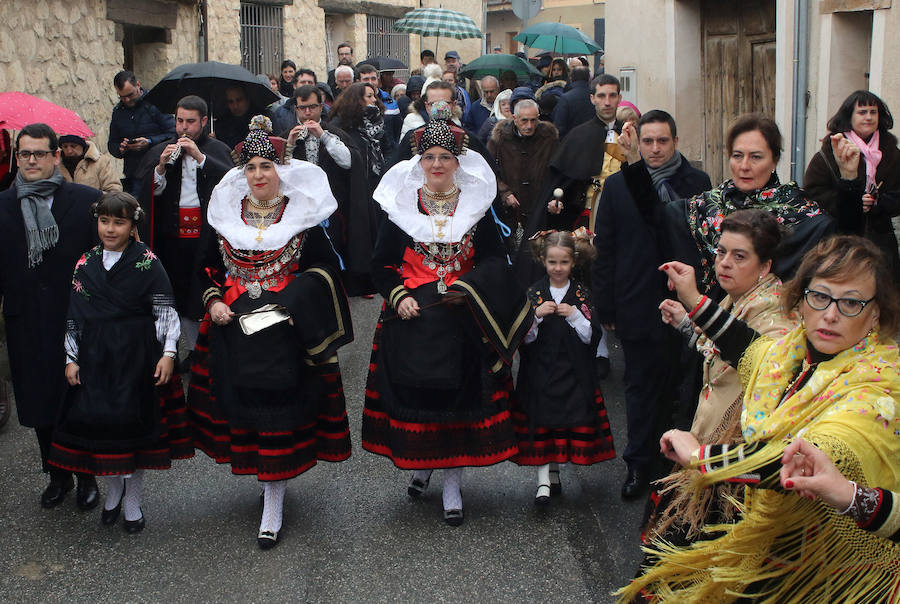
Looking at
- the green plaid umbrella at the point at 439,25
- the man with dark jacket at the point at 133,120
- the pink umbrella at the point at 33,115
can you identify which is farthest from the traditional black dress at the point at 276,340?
the green plaid umbrella at the point at 439,25

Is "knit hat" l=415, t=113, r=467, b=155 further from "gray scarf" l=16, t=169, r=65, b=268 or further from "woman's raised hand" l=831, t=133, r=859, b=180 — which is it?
"gray scarf" l=16, t=169, r=65, b=268

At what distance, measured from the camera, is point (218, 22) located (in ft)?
55.6

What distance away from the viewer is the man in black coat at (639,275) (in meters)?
5.21

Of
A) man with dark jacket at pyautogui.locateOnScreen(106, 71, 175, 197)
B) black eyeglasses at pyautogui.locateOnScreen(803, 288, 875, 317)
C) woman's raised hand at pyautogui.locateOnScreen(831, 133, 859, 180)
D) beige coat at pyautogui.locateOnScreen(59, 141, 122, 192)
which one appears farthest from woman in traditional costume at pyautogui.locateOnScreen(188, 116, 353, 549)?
man with dark jacket at pyautogui.locateOnScreen(106, 71, 175, 197)

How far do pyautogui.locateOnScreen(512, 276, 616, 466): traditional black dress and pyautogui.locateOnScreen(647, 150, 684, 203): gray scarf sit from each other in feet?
2.34

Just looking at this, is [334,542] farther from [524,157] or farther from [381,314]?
[524,157]

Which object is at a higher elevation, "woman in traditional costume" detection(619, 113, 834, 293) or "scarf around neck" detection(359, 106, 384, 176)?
"scarf around neck" detection(359, 106, 384, 176)

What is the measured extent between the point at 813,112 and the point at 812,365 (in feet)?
26.8

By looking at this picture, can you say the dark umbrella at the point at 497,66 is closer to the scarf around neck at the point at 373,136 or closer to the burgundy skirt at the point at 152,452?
the scarf around neck at the point at 373,136

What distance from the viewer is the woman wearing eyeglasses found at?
2.58 m

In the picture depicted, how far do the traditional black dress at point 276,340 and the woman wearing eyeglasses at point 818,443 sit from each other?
2.33 metres

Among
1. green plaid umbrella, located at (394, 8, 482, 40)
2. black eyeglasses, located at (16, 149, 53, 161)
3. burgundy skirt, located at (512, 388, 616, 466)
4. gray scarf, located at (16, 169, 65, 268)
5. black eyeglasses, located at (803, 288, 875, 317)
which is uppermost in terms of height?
green plaid umbrella, located at (394, 8, 482, 40)

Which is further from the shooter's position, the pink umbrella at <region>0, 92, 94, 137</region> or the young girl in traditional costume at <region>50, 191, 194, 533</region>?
the pink umbrella at <region>0, 92, 94, 137</region>

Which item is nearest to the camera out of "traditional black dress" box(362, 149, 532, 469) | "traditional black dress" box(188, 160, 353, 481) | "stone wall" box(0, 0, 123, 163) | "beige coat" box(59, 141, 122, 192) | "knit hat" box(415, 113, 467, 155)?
"traditional black dress" box(188, 160, 353, 481)
